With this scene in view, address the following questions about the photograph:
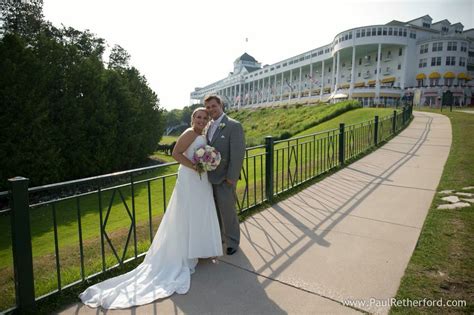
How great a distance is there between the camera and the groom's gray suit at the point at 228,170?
12.6 feet

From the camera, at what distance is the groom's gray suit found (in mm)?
3830

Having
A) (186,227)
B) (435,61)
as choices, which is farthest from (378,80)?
(186,227)

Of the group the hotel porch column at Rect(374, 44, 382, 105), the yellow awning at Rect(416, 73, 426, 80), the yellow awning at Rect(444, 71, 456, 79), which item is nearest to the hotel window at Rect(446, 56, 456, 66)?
the yellow awning at Rect(444, 71, 456, 79)

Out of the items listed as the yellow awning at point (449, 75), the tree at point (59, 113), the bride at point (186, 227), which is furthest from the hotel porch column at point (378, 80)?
the bride at point (186, 227)

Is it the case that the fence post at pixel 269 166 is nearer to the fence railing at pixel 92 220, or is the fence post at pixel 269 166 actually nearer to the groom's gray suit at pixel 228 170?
the fence railing at pixel 92 220

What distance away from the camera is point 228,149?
3.90 metres

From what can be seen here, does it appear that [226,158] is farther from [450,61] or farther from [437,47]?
[437,47]

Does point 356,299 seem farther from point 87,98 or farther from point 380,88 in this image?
point 380,88

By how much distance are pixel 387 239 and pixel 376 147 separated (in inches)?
362

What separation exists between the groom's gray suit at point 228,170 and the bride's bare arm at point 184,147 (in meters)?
0.34

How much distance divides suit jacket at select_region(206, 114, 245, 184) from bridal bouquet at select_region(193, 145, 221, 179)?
32 cm

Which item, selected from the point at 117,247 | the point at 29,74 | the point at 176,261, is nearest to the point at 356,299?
the point at 176,261

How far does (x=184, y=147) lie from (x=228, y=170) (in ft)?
1.96

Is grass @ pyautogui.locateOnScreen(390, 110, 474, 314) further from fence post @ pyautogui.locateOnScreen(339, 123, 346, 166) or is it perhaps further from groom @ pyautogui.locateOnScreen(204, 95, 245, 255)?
fence post @ pyautogui.locateOnScreen(339, 123, 346, 166)
